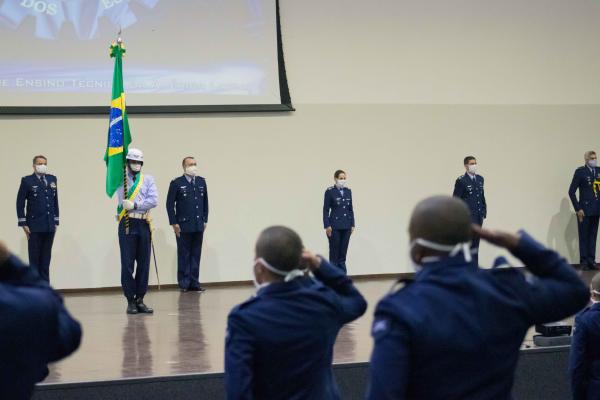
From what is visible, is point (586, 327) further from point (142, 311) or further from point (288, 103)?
point (288, 103)

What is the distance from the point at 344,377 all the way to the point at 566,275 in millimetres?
2482

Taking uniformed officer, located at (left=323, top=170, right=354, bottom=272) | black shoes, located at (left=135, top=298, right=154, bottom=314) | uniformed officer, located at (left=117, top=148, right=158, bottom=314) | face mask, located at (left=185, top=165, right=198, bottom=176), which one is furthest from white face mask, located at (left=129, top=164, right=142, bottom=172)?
uniformed officer, located at (left=323, top=170, right=354, bottom=272)

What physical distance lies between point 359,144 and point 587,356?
7.41 m

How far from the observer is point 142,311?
7492 millimetres

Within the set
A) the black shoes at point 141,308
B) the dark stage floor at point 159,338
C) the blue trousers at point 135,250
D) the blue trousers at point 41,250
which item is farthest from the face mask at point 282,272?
the blue trousers at point 41,250

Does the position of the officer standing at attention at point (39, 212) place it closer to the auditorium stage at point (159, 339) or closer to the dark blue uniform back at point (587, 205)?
the auditorium stage at point (159, 339)

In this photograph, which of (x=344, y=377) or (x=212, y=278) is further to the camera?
(x=212, y=278)

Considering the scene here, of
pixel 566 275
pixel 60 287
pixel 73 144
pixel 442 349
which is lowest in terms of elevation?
pixel 60 287

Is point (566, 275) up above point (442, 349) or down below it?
above

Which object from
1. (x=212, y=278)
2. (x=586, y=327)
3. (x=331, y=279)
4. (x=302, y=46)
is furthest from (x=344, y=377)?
(x=302, y=46)

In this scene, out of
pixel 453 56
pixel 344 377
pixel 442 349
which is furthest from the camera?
pixel 453 56

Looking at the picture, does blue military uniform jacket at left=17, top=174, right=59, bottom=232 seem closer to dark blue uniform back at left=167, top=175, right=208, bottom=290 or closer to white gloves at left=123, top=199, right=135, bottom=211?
dark blue uniform back at left=167, top=175, right=208, bottom=290

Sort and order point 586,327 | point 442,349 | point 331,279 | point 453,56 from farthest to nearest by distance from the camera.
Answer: point 453,56, point 586,327, point 331,279, point 442,349

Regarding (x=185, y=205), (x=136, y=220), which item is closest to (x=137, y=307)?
(x=136, y=220)
